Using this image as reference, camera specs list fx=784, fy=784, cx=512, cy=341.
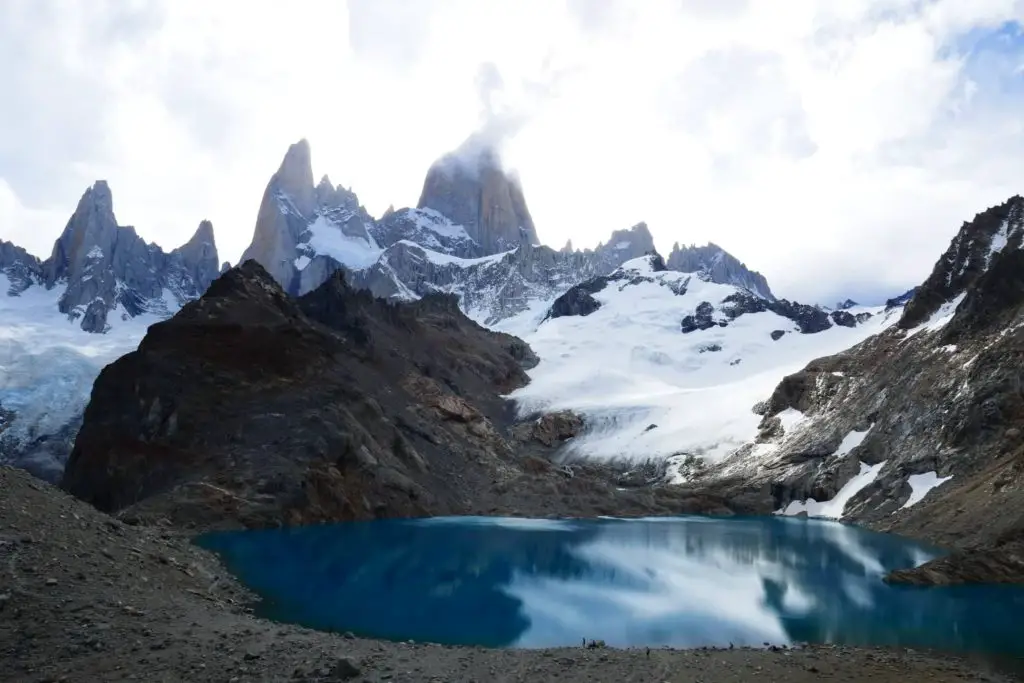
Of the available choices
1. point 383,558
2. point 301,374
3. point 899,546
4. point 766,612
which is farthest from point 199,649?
point 301,374

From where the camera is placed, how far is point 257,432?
220 ft

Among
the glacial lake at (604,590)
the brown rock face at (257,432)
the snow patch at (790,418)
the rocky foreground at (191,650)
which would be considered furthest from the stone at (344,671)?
the snow patch at (790,418)

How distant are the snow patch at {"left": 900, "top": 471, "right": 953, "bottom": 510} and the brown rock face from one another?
40.9m

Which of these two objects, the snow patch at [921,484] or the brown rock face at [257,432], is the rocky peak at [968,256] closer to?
the snow patch at [921,484]

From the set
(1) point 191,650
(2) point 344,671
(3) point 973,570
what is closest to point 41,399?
(1) point 191,650

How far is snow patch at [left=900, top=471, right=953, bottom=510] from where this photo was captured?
2667 inches

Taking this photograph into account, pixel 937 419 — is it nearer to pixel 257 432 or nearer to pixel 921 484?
pixel 921 484

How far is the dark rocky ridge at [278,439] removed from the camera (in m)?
61.7

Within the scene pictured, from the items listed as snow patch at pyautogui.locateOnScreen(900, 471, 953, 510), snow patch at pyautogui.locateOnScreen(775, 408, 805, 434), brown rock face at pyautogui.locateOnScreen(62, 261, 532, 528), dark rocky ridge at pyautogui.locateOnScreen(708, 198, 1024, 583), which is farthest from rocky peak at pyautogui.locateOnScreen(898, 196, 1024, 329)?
brown rock face at pyautogui.locateOnScreen(62, 261, 532, 528)

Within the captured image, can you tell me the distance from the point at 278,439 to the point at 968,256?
289 feet

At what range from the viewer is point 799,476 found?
8781 cm

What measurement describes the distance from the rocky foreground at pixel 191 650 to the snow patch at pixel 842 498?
6154 cm

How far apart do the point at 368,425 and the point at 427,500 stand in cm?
1000

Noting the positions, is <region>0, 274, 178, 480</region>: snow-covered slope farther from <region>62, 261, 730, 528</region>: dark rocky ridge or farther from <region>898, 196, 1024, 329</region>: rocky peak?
<region>898, 196, 1024, 329</region>: rocky peak
